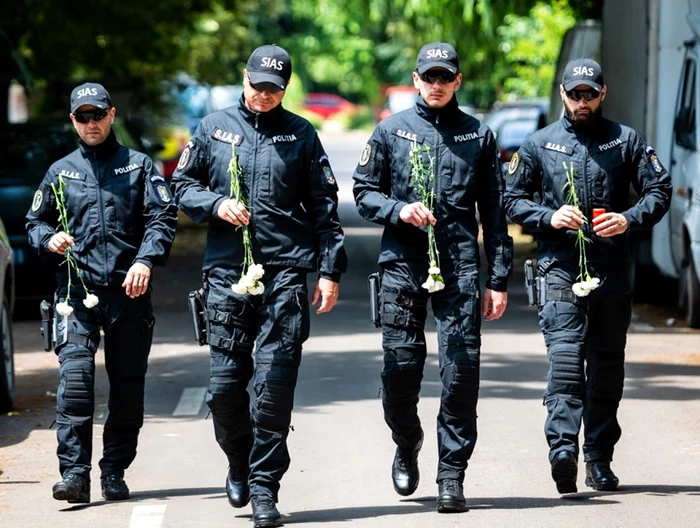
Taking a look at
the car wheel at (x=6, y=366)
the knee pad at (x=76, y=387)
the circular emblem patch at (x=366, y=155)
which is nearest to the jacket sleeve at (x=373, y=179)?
the circular emblem patch at (x=366, y=155)

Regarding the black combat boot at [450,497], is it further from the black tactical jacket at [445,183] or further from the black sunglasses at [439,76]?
the black sunglasses at [439,76]

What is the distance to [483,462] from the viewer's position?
8.24m

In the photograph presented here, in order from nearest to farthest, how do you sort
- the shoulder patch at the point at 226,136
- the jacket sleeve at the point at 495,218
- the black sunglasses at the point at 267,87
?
the black sunglasses at the point at 267,87 → the shoulder patch at the point at 226,136 → the jacket sleeve at the point at 495,218

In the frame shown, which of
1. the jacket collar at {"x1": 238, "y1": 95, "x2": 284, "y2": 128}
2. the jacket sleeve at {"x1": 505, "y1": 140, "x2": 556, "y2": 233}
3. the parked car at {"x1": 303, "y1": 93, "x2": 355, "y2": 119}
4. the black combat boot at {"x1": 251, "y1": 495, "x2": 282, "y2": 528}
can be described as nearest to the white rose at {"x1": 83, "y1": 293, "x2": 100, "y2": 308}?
the jacket collar at {"x1": 238, "y1": 95, "x2": 284, "y2": 128}

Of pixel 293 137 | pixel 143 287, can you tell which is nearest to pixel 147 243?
pixel 143 287

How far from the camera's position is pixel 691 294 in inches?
553

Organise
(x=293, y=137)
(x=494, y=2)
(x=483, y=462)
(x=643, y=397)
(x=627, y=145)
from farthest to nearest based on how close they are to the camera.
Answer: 1. (x=494, y=2)
2. (x=643, y=397)
3. (x=483, y=462)
4. (x=627, y=145)
5. (x=293, y=137)

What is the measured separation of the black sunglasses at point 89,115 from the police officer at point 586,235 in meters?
1.88

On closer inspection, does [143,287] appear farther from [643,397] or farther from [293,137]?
[643,397]

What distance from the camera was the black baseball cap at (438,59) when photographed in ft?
22.8

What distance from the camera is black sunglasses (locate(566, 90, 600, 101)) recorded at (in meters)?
7.32

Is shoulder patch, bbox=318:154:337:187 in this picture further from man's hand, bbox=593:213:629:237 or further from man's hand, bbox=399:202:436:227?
man's hand, bbox=593:213:629:237

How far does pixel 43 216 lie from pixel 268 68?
4.58ft

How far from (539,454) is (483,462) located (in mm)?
369
